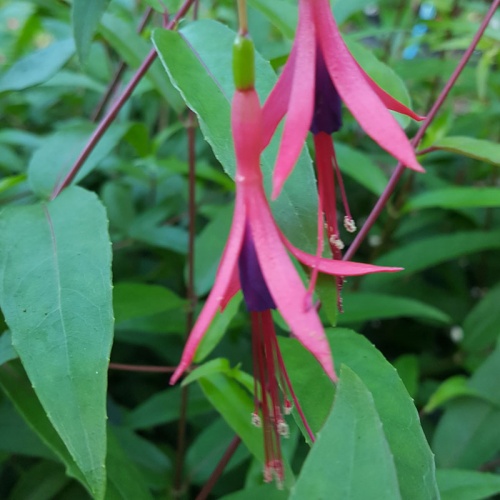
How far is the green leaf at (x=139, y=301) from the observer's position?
0.56 meters

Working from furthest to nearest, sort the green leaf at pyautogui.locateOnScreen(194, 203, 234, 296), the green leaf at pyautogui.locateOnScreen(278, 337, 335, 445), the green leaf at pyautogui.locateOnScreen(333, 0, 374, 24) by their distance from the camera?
the green leaf at pyautogui.locateOnScreen(194, 203, 234, 296), the green leaf at pyautogui.locateOnScreen(333, 0, 374, 24), the green leaf at pyautogui.locateOnScreen(278, 337, 335, 445)

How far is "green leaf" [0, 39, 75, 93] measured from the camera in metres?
0.56

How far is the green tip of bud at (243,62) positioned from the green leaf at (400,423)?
176mm

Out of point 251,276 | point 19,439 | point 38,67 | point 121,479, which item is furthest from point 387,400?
point 38,67

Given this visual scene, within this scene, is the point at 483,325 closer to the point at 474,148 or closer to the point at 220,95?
the point at 474,148

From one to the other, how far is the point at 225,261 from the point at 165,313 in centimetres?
40

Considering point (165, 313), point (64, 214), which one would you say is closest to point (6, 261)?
point (64, 214)

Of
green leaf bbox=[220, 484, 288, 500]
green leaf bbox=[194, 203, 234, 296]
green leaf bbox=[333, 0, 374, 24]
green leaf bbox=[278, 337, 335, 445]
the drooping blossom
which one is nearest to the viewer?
the drooping blossom

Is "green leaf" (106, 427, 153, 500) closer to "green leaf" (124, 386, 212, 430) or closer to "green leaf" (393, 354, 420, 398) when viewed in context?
"green leaf" (124, 386, 212, 430)

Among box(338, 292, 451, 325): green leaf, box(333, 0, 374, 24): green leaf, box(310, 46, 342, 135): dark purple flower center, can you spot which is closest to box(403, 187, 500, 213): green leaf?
box(338, 292, 451, 325): green leaf

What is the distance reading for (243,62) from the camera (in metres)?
0.29

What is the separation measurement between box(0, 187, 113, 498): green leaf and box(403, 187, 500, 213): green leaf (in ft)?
1.34

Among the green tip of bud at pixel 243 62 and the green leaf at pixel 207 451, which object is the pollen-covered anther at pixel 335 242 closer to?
the green tip of bud at pixel 243 62

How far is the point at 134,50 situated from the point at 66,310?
1.03ft
